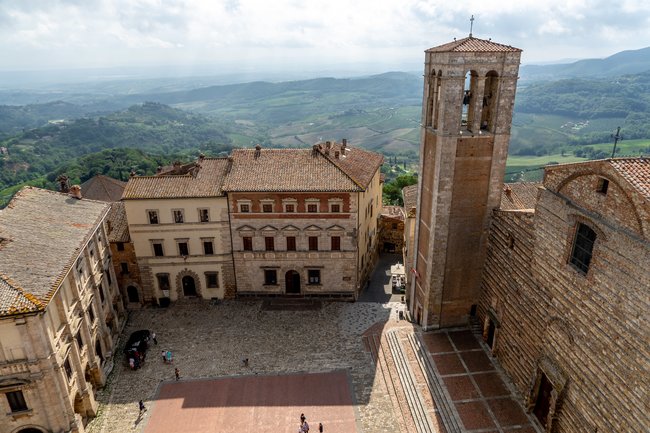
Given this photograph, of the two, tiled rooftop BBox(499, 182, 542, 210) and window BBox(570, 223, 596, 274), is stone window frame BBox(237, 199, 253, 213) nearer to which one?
tiled rooftop BBox(499, 182, 542, 210)

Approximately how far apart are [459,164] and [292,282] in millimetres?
19077

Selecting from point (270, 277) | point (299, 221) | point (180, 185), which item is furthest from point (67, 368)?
point (299, 221)

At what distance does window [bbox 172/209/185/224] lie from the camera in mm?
35969

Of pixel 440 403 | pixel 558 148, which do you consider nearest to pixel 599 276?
pixel 440 403

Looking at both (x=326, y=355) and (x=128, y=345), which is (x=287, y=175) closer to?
(x=326, y=355)

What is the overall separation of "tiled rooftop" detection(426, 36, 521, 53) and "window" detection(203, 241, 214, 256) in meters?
23.3

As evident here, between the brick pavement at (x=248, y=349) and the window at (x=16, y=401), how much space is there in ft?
14.1

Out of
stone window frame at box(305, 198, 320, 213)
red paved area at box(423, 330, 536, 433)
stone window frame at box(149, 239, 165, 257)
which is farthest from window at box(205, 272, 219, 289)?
red paved area at box(423, 330, 536, 433)

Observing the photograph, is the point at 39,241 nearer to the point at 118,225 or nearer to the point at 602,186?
the point at 118,225

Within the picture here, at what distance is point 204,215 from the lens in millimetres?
36406

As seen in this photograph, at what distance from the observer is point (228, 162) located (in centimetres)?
3853

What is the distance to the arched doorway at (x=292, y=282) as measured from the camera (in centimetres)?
3866

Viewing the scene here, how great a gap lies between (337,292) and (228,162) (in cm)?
1516

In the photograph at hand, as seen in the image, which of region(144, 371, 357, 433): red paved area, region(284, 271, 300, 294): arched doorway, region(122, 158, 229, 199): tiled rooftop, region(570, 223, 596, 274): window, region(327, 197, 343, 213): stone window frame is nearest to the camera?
region(570, 223, 596, 274): window
